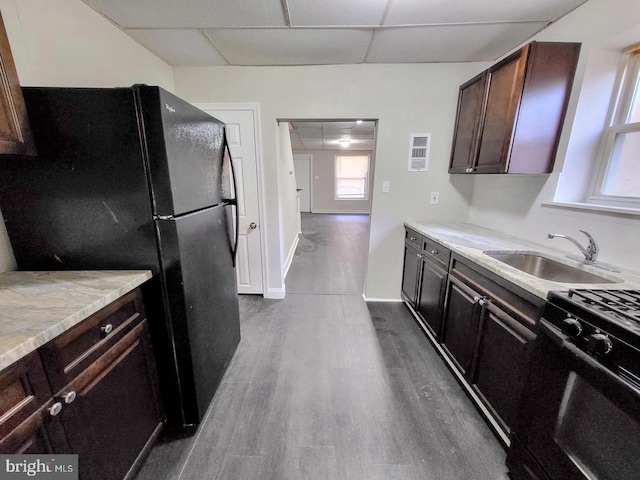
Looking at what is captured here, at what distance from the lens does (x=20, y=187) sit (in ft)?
3.51

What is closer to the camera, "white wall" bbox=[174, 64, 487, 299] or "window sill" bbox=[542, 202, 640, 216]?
"window sill" bbox=[542, 202, 640, 216]

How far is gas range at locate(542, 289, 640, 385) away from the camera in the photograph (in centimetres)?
74

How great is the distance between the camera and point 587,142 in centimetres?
160

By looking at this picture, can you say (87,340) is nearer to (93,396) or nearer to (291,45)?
(93,396)

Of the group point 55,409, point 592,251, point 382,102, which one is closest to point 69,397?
point 55,409

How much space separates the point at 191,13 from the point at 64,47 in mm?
736

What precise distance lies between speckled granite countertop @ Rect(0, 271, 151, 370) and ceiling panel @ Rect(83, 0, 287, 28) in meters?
1.60

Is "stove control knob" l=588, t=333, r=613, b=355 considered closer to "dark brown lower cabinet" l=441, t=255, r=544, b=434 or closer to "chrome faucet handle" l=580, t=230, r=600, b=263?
"dark brown lower cabinet" l=441, t=255, r=544, b=434

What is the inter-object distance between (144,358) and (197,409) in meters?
0.42

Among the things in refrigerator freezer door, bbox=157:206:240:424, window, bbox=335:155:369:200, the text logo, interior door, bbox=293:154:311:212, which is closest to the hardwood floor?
refrigerator freezer door, bbox=157:206:240:424

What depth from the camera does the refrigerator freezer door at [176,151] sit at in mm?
1022

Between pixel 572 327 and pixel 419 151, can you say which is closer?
pixel 572 327

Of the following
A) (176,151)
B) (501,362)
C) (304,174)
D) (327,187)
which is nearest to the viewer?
(176,151)

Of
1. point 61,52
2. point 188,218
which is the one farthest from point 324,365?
point 61,52
